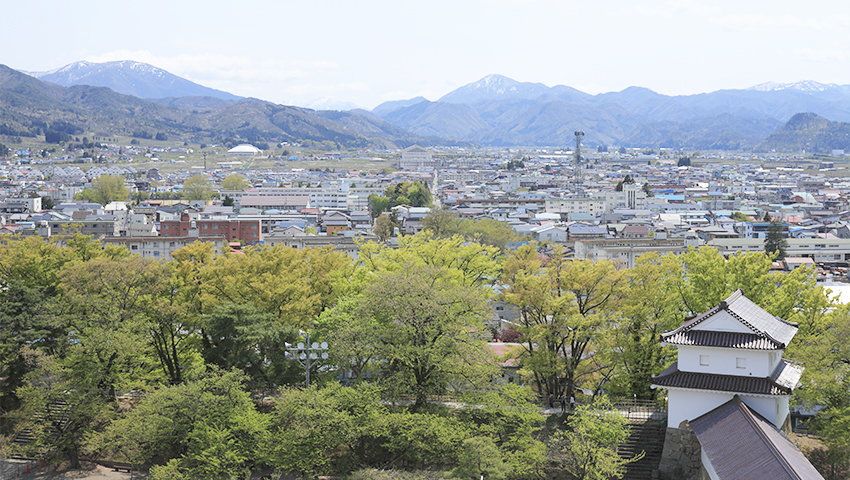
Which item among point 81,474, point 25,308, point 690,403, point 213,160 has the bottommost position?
point 81,474

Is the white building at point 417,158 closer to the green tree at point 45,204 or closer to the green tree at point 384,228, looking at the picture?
the green tree at point 45,204

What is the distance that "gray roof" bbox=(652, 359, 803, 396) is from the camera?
13195mm

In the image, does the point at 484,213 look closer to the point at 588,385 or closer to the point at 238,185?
the point at 238,185

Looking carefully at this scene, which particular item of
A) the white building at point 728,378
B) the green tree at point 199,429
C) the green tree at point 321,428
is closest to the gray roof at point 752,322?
the white building at point 728,378

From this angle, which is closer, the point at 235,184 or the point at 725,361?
the point at 725,361

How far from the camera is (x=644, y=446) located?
49.8 ft

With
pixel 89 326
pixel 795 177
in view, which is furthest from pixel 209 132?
pixel 89 326

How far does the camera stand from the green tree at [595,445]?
1366 cm

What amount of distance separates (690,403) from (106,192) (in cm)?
7968

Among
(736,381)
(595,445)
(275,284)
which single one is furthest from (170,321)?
(736,381)

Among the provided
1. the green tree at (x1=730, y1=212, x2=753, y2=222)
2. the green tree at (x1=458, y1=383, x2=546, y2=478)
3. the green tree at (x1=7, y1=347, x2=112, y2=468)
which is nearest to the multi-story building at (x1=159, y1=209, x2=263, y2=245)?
the green tree at (x1=7, y1=347, x2=112, y2=468)

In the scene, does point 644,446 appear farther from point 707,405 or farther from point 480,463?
point 480,463

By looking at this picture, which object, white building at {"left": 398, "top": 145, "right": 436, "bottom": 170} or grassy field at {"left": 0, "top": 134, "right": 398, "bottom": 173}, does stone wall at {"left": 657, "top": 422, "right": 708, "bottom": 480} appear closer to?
grassy field at {"left": 0, "top": 134, "right": 398, "bottom": 173}

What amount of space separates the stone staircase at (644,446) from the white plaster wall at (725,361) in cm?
200
